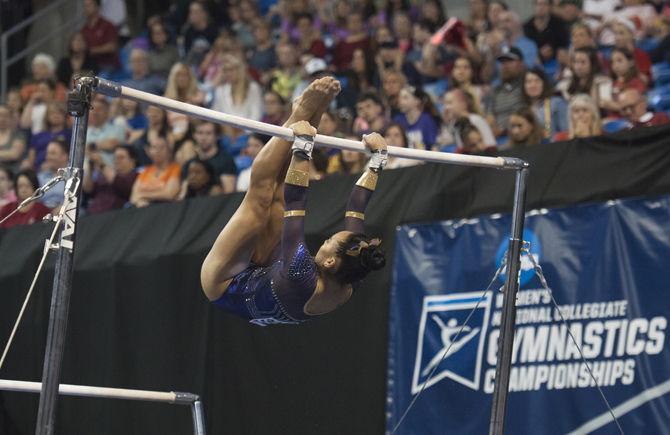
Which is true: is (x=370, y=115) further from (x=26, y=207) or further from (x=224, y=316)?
(x=26, y=207)

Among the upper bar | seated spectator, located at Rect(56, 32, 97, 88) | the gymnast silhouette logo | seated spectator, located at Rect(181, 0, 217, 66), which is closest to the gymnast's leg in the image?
the upper bar

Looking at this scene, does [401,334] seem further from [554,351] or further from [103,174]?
[103,174]

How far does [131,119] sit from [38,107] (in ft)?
4.15

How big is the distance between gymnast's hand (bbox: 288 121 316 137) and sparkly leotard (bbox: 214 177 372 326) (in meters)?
0.23

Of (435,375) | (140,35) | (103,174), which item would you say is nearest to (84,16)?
(140,35)

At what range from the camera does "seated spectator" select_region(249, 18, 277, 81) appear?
12.0 meters

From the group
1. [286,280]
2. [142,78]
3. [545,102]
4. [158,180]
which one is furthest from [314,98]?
[142,78]

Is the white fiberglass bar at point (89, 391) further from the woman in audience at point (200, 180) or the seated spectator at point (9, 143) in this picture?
the seated spectator at point (9, 143)

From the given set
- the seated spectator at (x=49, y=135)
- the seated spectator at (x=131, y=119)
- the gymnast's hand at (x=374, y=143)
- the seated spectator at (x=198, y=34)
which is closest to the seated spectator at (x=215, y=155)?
the seated spectator at (x=131, y=119)

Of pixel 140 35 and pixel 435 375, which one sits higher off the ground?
pixel 140 35

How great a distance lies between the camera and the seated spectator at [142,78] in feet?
40.2

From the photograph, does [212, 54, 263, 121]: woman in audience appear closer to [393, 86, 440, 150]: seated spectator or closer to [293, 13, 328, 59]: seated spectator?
[293, 13, 328, 59]: seated spectator

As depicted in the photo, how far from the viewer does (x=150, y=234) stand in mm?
8500

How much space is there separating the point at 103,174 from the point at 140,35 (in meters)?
4.27
